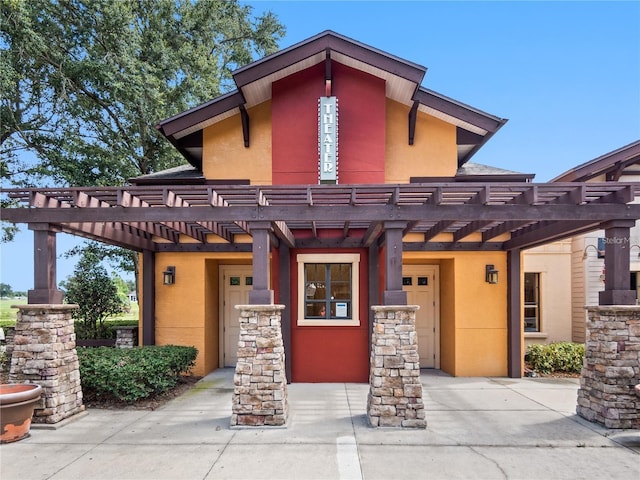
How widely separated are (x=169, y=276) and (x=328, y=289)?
353 cm

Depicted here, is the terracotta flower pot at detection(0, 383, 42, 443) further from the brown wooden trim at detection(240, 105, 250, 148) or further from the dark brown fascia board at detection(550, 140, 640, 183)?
the dark brown fascia board at detection(550, 140, 640, 183)

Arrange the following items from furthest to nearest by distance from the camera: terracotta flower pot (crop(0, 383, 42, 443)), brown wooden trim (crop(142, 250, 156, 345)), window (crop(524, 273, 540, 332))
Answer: window (crop(524, 273, 540, 332))
brown wooden trim (crop(142, 250, 156, 345))
terracotta flower pot (crop(0, 383, 42, 443))

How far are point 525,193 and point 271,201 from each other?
12.4 ft

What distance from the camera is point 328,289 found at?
8398mm

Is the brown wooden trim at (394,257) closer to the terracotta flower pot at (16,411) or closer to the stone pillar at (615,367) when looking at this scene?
the stone pillar at (615,367)

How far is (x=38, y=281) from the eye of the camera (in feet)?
19.4

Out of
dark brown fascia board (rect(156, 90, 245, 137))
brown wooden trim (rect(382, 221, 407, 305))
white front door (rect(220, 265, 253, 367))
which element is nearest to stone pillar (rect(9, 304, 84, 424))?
white front door (rect(220, 265, 253, 367))

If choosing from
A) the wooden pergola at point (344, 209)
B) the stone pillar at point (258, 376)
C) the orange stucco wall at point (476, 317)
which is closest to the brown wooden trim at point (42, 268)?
the wooden pergola at point (344, 209)

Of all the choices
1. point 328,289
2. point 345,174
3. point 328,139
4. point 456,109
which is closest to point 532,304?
point 456,109

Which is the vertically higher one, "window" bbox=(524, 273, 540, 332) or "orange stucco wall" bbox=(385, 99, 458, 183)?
"orange stucco wall" bbox=(385, 99, 458, 183)

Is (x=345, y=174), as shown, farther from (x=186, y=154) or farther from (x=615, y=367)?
(x=615, y=367)

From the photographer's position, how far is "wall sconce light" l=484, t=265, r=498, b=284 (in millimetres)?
8422

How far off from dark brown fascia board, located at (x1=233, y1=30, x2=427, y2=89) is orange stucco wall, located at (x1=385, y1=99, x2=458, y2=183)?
1026 millimetres

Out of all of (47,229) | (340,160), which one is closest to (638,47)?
(340,160)
